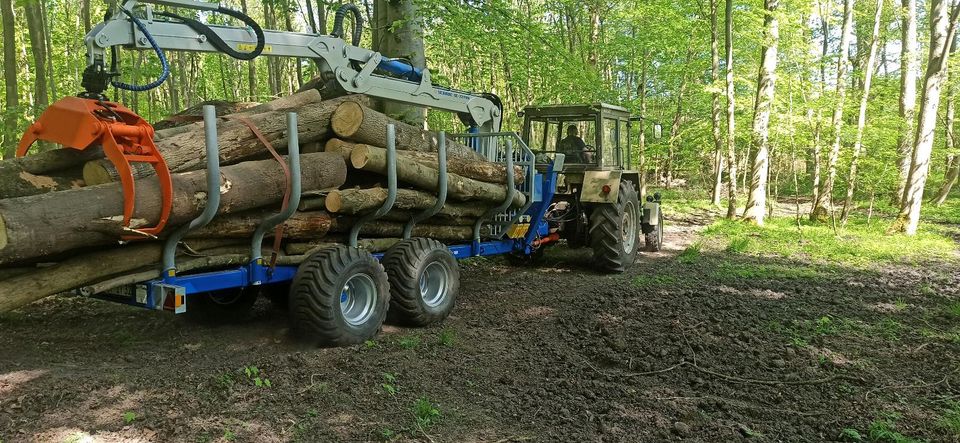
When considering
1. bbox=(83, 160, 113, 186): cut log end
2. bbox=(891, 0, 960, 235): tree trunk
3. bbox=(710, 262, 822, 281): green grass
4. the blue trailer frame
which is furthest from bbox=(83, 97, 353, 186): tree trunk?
bbox=(891, 0, 960, 235): tree trunk

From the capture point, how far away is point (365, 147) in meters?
5.36

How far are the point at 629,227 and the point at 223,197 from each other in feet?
22.9

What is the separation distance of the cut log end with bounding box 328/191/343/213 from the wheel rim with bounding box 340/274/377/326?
1.94ft

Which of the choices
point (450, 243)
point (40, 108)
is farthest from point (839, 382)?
point (40, 108)

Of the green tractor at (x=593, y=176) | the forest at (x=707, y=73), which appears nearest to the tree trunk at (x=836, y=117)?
the forest at (x=707, y=73)

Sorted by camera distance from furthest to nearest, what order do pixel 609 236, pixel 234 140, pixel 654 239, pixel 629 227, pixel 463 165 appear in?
pixel 654 239
pixel 629 227
pixel 609 236
pixel 463 165
pixel 234 140

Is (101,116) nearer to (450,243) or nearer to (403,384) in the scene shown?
(403,384)

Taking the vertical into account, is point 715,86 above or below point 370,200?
above

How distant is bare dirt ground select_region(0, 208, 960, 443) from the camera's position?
344 centimetres

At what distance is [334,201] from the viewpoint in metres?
5.09

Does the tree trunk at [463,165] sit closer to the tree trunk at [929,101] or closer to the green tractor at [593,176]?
the green tractor at [593,176]

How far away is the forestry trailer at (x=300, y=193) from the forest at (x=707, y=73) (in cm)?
242

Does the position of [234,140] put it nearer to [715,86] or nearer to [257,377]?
[257,377]

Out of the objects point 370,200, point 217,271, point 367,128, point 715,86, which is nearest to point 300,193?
point 370,200
